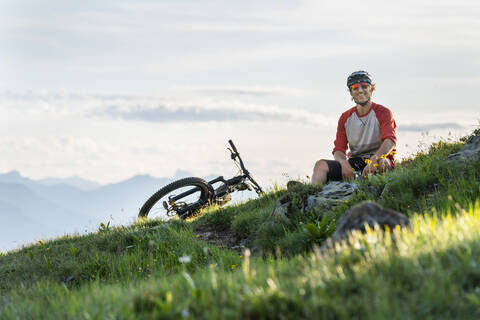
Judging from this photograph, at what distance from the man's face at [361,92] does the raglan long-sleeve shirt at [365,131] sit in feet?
0.89

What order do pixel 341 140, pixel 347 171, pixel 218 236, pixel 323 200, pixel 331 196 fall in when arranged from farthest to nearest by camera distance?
1. pixel 341 140
2. pixel 347 171
3. pixel 218 236
4. pixel 331 196
5. pixel 323 200

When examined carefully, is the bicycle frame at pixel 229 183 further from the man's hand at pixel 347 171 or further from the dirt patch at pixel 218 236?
the man's hand at pixel 347 171

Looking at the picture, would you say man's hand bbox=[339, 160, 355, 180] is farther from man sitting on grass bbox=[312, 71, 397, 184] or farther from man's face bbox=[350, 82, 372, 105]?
man's face bbox=[350, 82, 372, 105]

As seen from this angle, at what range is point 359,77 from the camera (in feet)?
32.2

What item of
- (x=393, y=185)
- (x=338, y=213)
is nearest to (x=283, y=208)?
(x=338, y=213)

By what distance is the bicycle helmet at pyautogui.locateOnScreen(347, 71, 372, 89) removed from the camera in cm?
982

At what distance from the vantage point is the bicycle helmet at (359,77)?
9.82m

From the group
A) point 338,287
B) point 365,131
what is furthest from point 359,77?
point 338,287

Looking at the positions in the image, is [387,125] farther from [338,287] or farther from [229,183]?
[338,287]

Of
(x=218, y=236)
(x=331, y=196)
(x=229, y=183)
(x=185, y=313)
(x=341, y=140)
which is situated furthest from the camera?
(x=229, y=183)

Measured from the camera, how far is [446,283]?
3.28 m

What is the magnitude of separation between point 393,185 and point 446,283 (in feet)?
14.4

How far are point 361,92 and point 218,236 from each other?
4.64 meters

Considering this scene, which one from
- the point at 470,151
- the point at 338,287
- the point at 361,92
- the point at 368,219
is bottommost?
the point at 338,287
